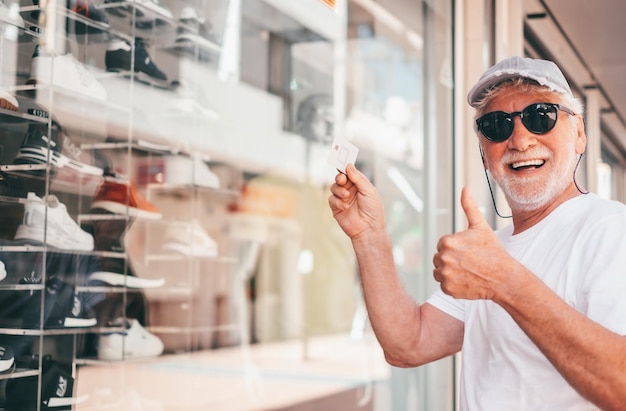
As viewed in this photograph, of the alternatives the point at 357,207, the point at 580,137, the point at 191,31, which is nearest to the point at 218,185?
the point at 191,31

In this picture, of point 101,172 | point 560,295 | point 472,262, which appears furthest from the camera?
point 101,172

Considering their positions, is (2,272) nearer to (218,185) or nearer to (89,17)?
(89,17)

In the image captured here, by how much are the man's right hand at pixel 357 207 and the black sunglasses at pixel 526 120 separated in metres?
0.29

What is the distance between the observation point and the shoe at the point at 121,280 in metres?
2.91

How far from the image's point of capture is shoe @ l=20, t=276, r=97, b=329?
232cm

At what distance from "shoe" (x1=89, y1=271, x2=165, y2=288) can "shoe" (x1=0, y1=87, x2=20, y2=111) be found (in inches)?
32.2

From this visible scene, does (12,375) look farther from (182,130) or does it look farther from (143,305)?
(182,130)

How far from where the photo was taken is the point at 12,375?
7.27 feet

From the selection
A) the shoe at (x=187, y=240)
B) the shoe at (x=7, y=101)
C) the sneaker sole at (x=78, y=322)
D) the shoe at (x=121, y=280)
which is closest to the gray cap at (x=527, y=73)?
the shoe at (x=7, y=101)

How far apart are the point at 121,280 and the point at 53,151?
2.86ft

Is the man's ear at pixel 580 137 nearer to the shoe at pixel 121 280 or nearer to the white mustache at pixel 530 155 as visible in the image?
the white mustache at pixel 530 155

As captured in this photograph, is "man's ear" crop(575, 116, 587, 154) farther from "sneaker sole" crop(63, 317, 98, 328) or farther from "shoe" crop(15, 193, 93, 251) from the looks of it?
"sneaker sole" crop(63, 317, 98, 328)

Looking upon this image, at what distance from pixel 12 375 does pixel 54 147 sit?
2.12 ft

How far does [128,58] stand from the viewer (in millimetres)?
3182
